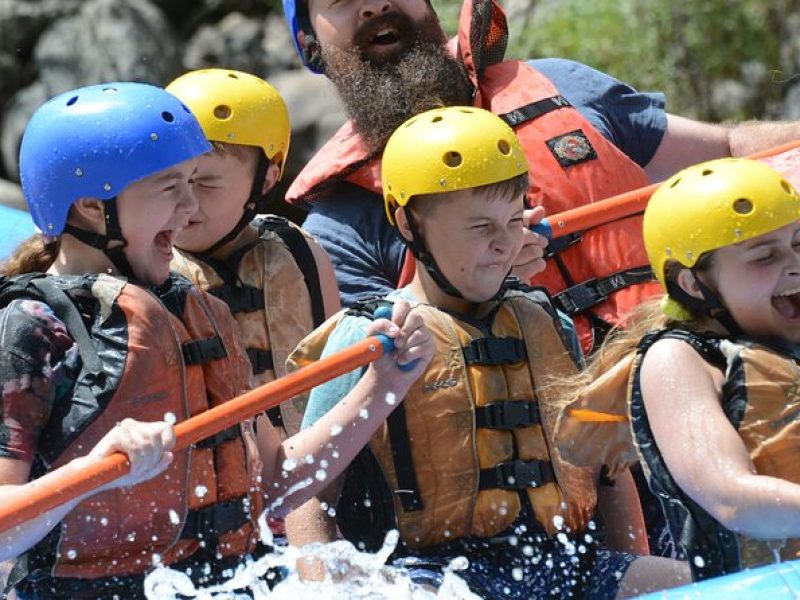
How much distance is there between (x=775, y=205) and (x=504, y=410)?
2.41ft

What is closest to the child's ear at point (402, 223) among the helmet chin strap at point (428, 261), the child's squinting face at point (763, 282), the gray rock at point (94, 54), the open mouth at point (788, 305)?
the helmet chin strap at point (428, 261)

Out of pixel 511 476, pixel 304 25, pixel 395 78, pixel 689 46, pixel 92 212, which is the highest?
pixel 689 46

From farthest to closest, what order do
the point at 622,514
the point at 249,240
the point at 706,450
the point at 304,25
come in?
the point at 304,25 < the point at 249,240 < the point at 622,514 < the point at 706,450

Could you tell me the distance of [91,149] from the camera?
10.7ft

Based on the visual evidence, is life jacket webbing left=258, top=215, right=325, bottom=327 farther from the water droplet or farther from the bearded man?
the water droplet

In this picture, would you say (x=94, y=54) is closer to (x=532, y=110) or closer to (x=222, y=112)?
(x=532, y=110)

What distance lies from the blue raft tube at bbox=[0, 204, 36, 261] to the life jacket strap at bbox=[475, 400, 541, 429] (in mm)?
2151

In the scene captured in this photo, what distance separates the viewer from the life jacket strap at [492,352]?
3529 mm

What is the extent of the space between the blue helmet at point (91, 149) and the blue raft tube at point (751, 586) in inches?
51.5

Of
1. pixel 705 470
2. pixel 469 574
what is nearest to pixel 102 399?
pixel 469 574

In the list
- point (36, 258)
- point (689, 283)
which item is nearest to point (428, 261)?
point (689, 283)

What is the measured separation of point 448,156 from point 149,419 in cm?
87

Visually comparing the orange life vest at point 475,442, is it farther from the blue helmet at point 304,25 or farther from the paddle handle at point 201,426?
the blue helmet at point 304,25

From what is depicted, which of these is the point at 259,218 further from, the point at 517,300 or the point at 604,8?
the point at 604,8
